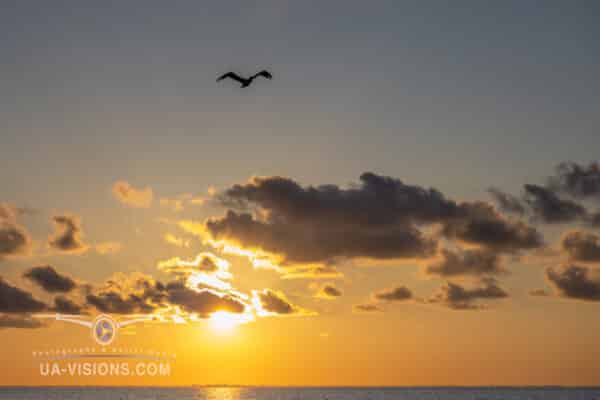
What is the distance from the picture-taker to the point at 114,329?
12900 cm

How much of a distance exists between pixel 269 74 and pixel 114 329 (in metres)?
83.6

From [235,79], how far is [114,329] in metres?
80.0

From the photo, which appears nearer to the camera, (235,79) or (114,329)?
(235,79)

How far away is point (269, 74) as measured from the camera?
54.3 m

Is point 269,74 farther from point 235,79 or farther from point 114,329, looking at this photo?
point 114,329

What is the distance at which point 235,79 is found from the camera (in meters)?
57.5

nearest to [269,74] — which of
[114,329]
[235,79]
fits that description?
[235,79]
